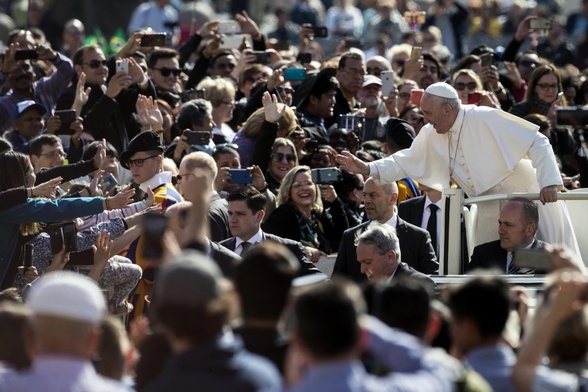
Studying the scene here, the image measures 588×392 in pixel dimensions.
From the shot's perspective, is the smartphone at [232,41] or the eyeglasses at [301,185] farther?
the smartphone at [232,41]

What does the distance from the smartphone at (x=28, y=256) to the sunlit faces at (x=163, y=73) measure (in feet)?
14.3

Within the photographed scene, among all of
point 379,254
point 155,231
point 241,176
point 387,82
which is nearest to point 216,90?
point 387,82

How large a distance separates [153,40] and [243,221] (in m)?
4.20

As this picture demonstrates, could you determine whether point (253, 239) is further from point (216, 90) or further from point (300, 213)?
point (216, 90)

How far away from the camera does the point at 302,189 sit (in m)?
10.5

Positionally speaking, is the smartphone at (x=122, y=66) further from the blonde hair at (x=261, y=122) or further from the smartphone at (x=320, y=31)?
the smartphone at (x=320, y=31)

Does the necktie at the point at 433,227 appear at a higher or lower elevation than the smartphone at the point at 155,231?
lower

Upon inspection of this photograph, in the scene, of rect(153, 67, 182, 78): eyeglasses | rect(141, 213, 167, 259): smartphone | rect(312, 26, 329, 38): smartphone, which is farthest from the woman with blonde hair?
rect(141, 213, 167, 259): smartphone

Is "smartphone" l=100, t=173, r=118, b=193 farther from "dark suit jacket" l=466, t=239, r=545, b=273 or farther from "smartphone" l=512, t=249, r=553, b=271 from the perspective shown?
"smartphone" l=512, t=249, r=553, b=271

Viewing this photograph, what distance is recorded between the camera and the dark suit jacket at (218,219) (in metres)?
9.96

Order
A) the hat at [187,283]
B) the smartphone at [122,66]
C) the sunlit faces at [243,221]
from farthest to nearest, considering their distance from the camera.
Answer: the smartphone at [122,66] < the sunlit faces at [243,221] < the hat at [187,283]

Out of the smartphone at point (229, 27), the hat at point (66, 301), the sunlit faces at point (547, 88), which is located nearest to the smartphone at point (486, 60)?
the sunlit faces at point (547, 88)

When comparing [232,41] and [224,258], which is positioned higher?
[224,258]

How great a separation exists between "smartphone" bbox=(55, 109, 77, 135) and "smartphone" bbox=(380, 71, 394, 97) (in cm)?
319
